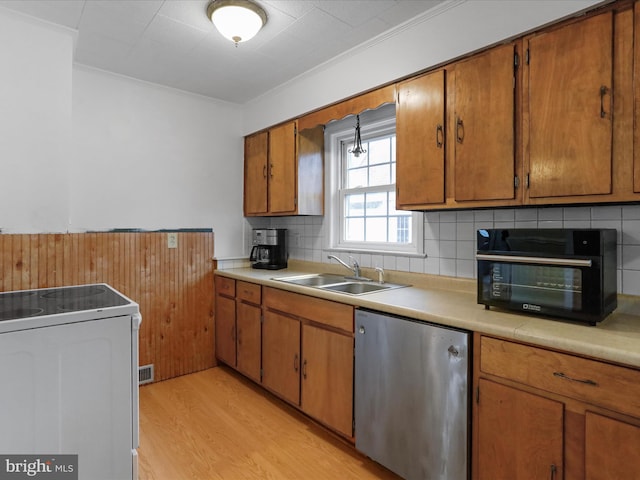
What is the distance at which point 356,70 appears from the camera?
2445 millimetres

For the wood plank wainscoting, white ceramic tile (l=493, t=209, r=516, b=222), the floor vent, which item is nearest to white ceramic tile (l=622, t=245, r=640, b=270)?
white ceramic tile (l=493, t=209, r=516, b=222)

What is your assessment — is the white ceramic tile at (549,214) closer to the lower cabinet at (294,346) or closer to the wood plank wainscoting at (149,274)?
the lower cabinet at (294,346)

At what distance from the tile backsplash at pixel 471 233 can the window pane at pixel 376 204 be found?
13.7 inches

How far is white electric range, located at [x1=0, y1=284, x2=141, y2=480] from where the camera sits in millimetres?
1494

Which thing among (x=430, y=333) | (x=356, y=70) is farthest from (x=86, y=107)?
(x=430, y=333)

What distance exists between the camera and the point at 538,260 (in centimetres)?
152

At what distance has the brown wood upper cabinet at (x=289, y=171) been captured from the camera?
119 inches

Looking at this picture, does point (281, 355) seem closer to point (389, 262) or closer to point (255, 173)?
point (389, 262)

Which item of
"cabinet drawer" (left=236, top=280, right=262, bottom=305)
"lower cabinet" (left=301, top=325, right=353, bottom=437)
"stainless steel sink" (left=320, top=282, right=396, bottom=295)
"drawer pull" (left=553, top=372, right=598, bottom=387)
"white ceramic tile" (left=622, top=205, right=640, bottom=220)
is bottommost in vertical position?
"lower cabinet" (left=301, top=325, right=353, bottom=437)

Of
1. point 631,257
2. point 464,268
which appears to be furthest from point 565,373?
point 464,268

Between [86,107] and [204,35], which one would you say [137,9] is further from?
[86,107]

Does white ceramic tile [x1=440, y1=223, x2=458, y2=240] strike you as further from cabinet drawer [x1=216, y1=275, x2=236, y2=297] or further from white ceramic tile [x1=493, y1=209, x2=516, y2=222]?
cabinet drawer [x1=216, y1=275, x2=236, y2=297]

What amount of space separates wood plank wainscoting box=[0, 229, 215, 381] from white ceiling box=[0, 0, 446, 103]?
1280mm

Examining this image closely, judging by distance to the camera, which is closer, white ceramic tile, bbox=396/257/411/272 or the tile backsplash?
the tile backsplash
